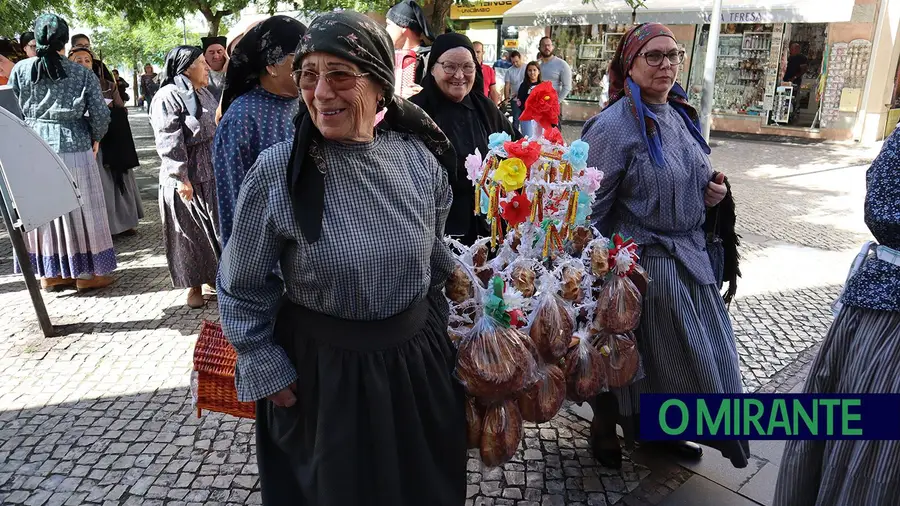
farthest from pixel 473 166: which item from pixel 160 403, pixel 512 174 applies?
pixel 160 403

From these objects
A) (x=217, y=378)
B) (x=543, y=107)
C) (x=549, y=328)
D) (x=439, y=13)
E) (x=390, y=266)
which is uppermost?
(x=439, y=13)

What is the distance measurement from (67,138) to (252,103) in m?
3.32

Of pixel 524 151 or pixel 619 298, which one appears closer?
pixel 524 151

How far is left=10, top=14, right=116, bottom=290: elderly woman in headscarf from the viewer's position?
4.79m

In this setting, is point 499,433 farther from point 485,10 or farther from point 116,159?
point 485,10

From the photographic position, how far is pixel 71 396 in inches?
144

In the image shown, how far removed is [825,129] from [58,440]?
15.7 m

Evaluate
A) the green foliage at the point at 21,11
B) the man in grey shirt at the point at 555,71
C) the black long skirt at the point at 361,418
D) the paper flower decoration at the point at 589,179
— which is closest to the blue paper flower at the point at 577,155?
the paper flower decoration at the point at 589,179

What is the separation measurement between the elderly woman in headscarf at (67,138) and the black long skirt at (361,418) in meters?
3.99

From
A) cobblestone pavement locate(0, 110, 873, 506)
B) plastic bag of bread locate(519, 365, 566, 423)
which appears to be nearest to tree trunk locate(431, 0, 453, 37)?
cobblestone pavement locate(0, 110, 873, 506)

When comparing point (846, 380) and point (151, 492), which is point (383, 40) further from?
point (151, 492)

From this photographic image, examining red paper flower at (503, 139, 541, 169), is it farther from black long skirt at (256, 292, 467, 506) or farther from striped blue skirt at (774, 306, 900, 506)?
striped blue skirt at (774, 306, 900, 506)

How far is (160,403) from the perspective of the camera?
3.60 meters

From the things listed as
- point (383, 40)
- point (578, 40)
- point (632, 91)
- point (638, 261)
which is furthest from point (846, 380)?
point (578, 40)
